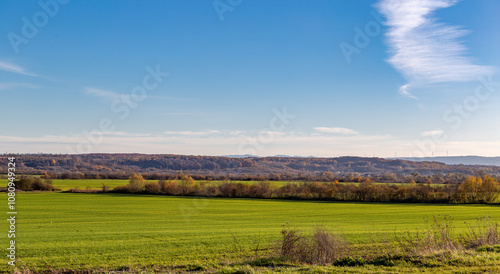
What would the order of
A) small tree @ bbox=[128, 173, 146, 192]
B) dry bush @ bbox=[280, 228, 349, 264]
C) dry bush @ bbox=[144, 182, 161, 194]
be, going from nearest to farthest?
1. dry bush @ bbox=[280, 228, 349, 264]
2. dry bush @ bbox=[144, 182, 161, 194]
3. small tree @ bbox=[128, 173, 146, 192]

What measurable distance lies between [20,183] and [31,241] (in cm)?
7996

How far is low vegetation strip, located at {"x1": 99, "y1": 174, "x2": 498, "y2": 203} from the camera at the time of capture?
8112cm

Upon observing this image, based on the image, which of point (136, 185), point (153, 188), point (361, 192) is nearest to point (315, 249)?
point (361, 192)

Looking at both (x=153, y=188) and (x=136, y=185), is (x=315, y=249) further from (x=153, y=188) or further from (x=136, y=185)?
(x=136, y=185)

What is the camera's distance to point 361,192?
281 ft

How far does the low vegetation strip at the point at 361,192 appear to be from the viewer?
81125 mm

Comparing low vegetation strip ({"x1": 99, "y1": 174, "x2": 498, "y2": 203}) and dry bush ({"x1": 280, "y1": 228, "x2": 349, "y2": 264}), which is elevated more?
dry bush ({"x1": 280, "y1": 228, "x2": 349, "y2": 264})

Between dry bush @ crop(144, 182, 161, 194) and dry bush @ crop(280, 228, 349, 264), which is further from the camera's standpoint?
dry bush @ crop(144, 182, 161, 194)

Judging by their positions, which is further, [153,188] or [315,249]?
[153,188]

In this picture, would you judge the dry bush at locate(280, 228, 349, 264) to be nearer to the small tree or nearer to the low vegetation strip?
the low vegetation strip

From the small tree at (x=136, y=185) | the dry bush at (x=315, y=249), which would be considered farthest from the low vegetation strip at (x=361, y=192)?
the dry bush at (x=315, y=249)

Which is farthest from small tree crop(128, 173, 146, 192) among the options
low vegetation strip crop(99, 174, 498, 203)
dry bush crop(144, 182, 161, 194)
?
low vegetation strip crop(99, 174, 498, 203)

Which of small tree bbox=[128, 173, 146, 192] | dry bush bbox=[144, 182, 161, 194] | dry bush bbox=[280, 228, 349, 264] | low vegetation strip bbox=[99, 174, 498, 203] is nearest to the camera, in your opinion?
dry bush bbox=[280, 228, 349, 264]

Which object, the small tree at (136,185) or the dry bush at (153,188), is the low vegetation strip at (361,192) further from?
the small tree at (136,185)
